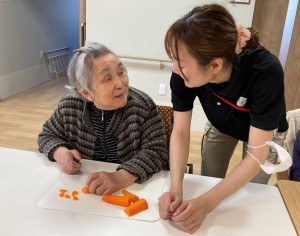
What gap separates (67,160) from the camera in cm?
120

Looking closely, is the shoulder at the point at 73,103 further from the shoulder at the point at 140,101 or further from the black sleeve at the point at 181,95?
the black sleeve at the point at 181,95

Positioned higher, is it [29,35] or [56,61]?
[29,35]

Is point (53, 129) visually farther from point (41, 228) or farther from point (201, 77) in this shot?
point (201, 77)

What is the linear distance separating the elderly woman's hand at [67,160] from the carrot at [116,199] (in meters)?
0.20

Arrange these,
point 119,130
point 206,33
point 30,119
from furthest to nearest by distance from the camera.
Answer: point 30,119 < point 119,130 < point 206,33

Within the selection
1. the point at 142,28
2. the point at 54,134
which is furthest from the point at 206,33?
the point at 142,28

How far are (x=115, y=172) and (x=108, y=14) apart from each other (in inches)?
103

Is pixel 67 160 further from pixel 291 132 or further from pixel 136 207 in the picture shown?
pixel 291 132

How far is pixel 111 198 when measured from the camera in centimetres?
105

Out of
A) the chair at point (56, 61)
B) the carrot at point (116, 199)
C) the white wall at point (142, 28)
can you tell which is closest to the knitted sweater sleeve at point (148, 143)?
the carrot at point (116, 199)

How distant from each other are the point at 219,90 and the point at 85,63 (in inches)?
20.7

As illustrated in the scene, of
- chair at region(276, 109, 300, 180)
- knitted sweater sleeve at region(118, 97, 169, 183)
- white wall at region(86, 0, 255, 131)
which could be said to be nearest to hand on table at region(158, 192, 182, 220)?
knitted sweater sleeve at region(118, 97, 169, 183)

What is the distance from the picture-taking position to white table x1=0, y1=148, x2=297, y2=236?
3.01 feet

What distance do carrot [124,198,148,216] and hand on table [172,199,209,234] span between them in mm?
114
